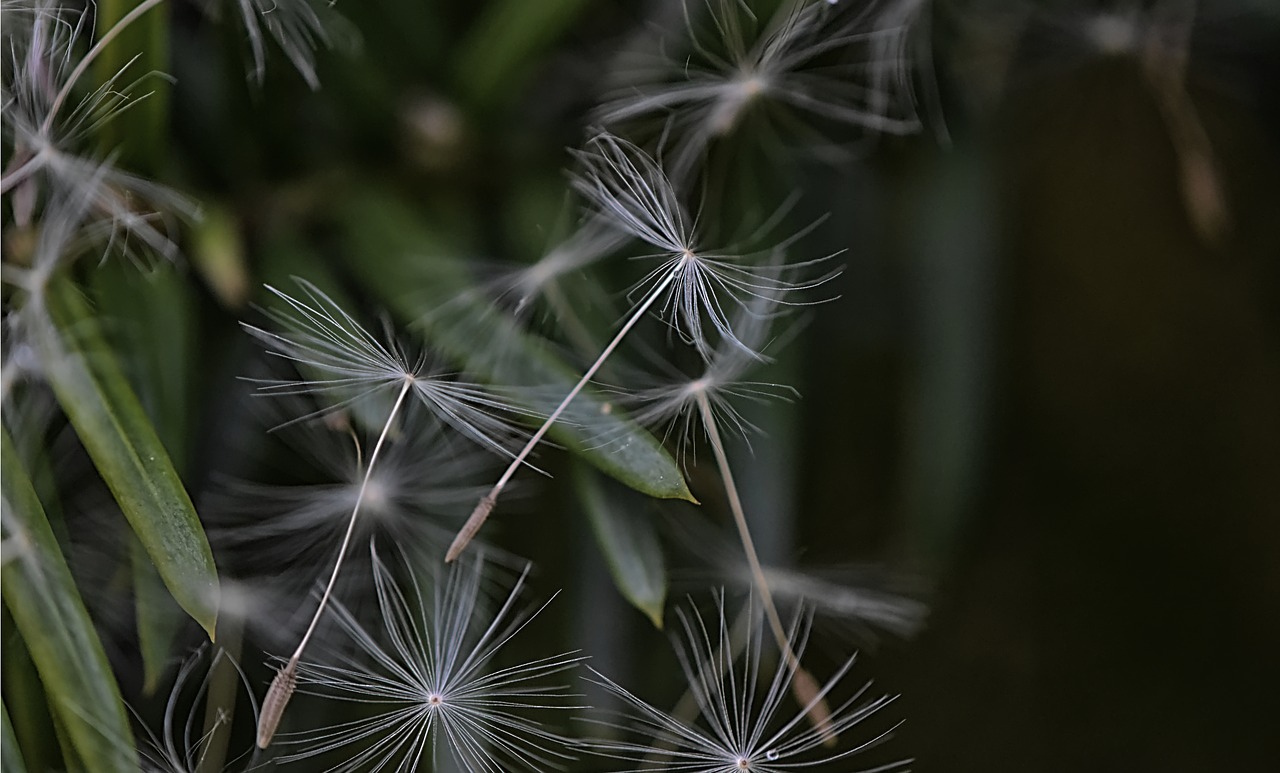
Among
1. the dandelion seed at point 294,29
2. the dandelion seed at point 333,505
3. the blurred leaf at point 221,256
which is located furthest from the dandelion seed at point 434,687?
the dandelion seed at point 294,29

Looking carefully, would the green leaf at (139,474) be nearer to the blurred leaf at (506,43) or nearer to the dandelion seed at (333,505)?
the dandelion seed at (333,505)

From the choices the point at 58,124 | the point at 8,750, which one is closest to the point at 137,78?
the point at 58,124

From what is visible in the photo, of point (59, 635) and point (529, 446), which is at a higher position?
point (529, 446)

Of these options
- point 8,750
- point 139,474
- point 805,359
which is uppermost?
point 805,359

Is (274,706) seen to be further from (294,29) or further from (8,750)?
(294,29)

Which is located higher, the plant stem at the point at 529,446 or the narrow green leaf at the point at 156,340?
the plant stem at the point at 529,446

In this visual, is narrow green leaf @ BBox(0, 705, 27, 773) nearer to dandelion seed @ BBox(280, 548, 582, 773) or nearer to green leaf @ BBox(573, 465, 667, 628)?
dandelion seed @ BBox(280, 548, 582, 773)

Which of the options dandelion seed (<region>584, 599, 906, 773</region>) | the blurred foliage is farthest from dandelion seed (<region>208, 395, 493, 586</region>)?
dandelion seed (<region>584, 599, 906, 773</region>)
